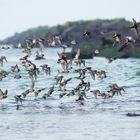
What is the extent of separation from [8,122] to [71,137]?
20.6ft

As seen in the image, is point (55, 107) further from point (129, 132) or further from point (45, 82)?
point (45, 82)

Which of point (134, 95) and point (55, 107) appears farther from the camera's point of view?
point (134, 95)

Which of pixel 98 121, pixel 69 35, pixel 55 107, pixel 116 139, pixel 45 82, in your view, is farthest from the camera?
pixel 69 35

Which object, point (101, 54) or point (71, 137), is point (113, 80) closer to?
point (71, 137)

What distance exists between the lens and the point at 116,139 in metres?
29.3

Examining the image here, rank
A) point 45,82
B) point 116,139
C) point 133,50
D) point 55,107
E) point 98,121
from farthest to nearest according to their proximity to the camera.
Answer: point 133,50 → point 45,82 → point 55,107 → point 98,121 → point 116,139

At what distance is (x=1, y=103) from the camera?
4431cm

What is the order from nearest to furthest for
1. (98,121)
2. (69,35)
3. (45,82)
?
(98,121)
(45,82)
(69,35)

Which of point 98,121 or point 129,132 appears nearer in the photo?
point 129,132

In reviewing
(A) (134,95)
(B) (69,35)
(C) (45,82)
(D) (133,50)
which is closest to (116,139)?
(A) (134,95)

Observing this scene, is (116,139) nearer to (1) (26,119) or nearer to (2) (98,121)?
(2) (98,121)

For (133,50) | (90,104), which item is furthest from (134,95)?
(133,50)

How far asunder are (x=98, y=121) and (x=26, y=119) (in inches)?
171

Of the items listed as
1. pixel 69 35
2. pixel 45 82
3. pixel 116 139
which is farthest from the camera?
pixel 69 35
